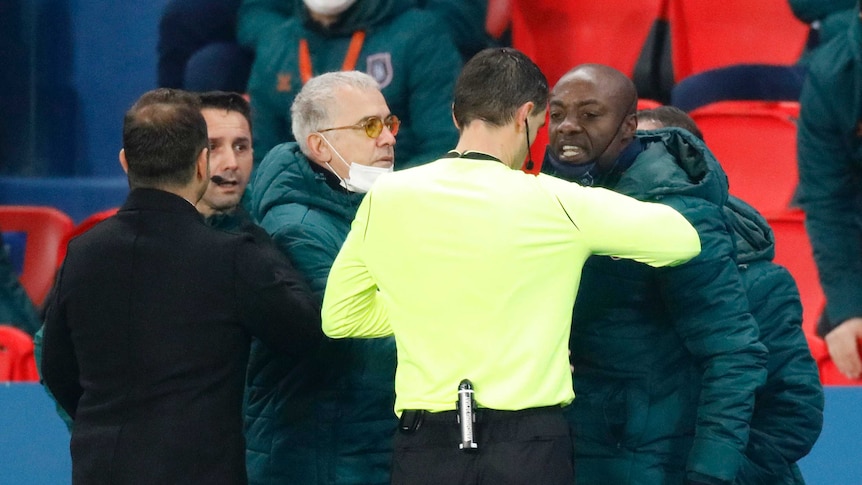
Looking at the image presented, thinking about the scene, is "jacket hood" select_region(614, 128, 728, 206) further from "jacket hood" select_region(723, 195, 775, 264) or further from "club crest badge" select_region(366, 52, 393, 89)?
"club crest badge" select_region(366, 52, 393, 89)

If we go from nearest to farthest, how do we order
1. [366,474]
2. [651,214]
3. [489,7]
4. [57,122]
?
[651,214] → [366,474] → [489,7] → [57,122]

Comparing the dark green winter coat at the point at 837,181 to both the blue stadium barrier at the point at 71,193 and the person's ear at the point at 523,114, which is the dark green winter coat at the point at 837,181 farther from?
the blue stadium barrier at the point at 71,193

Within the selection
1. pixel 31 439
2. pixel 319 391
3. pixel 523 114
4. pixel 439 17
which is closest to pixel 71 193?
pixel 439 17

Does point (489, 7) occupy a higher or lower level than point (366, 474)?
higher

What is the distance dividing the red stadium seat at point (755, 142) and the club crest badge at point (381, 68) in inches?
44.1

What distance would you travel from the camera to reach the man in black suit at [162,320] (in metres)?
2.00

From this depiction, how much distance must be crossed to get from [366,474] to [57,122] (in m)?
3.90

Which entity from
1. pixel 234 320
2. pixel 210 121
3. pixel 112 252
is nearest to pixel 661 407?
pixel 234 320

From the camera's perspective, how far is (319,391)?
94.3 inches

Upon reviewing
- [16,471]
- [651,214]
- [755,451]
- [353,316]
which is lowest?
[16,471]

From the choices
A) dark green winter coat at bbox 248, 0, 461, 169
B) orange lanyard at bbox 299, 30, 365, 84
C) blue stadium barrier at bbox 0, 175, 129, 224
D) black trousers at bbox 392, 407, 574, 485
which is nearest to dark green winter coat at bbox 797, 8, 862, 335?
dark green winter coat at bbox 248, 0, 461, 169

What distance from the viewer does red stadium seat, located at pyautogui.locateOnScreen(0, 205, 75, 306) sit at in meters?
5.00

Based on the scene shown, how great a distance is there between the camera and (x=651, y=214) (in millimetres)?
1885

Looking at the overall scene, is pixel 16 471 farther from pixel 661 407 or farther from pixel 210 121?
pixel 661 407
